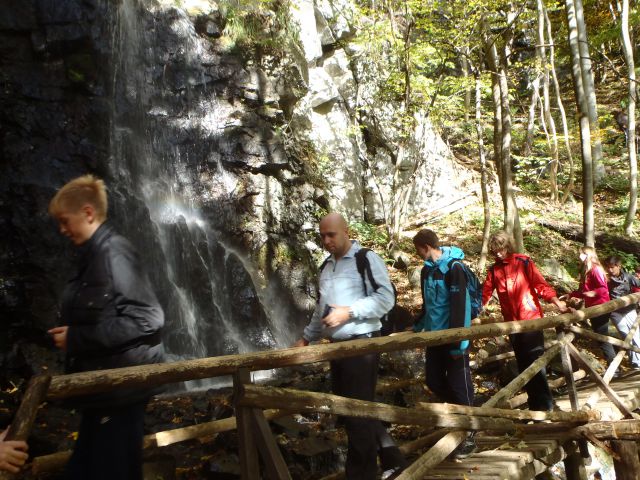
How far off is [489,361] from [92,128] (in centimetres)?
932

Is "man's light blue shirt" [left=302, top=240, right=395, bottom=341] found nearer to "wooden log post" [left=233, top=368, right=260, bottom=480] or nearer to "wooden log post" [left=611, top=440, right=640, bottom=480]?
"wooden log post" [left=233, top=368, right=260, bottom=480]

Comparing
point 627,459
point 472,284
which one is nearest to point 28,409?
point 472,284

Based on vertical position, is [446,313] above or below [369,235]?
below

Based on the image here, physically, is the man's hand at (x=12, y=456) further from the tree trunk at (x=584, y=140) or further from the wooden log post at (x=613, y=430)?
the tree trunk at (x=584, y=140)

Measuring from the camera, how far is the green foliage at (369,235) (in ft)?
52.2

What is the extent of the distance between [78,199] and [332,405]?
175cm

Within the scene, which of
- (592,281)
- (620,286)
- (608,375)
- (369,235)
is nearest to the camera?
(608,375)

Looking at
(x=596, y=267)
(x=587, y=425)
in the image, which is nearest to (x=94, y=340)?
(x=587, y=425)

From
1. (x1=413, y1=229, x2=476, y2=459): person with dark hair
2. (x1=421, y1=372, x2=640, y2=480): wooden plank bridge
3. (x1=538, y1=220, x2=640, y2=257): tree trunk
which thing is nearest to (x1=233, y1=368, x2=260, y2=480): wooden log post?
(x1=421, y1=372, x2=640, y2=480): wooden plank bridge

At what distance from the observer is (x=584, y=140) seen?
10.5 metres

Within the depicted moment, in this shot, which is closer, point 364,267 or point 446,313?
point 364,267

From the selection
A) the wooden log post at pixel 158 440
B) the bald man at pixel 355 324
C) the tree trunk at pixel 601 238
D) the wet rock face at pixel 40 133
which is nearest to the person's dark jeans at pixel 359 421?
the bald man at pixel 355 324

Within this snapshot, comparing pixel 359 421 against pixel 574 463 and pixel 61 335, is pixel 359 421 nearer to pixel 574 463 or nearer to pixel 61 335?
pixel 61 335

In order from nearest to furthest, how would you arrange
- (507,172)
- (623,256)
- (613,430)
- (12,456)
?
(12,456), (613,430), (507,172), (623,256)
